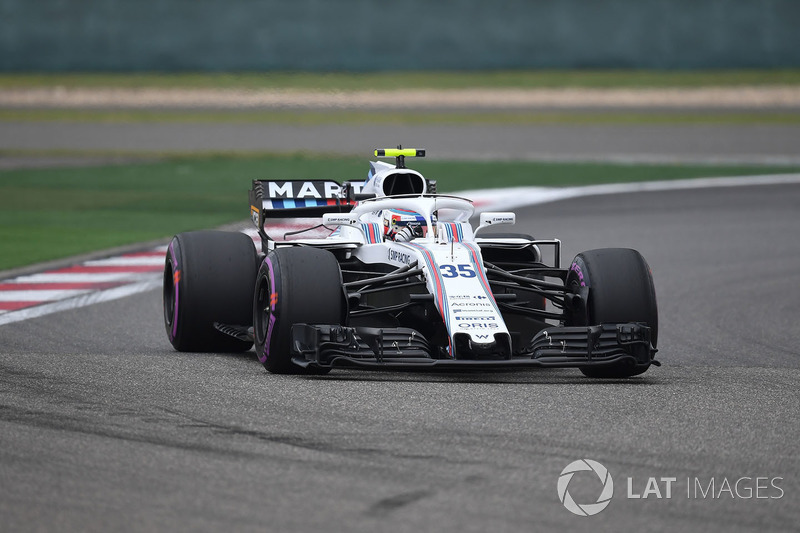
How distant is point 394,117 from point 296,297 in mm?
31158

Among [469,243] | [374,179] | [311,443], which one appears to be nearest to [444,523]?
[311,443]

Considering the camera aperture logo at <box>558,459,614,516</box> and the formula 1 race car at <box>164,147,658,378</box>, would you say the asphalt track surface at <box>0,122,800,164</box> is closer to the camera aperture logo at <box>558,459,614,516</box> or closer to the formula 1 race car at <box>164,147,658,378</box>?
the formula 1 race car at <box>164,147,658,378</box>

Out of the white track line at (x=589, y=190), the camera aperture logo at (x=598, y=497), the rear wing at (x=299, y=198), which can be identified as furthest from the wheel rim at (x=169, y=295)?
the white track line at (x=589, y=190)

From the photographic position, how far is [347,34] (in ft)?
137

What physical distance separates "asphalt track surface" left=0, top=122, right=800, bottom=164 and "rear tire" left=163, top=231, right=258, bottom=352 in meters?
19.5

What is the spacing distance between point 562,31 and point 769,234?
82.6 feet

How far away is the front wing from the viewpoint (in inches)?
321

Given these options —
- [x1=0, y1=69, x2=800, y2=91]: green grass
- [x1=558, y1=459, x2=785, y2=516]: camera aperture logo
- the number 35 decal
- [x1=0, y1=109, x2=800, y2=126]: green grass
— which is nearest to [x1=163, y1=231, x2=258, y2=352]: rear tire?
the number 35 decal

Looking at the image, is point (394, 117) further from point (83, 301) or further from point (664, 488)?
point (664, 488)

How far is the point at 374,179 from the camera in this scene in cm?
1060

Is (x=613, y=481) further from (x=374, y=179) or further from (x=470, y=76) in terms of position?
(x=470, y=76)

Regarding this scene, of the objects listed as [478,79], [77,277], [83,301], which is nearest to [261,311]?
[83,301]

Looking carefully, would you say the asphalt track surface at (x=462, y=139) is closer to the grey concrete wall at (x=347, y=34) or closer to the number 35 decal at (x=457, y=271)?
the grey concrete wall at (x=347, y=34)

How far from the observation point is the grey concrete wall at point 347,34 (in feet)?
135
